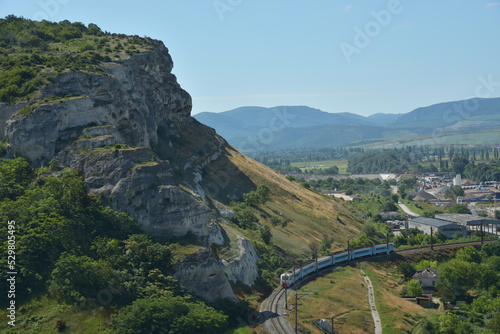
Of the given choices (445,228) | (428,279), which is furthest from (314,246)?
(445,228)

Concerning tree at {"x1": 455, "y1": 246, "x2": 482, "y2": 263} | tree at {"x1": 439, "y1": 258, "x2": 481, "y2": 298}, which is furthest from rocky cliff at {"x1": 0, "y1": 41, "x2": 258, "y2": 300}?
tree at {"x1": 455, "y1": 246, "x2": 482, "y2": 263}

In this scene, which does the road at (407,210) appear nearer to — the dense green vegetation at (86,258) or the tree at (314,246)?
the tree at (314,246)

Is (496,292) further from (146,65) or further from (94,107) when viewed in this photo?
(146,65)

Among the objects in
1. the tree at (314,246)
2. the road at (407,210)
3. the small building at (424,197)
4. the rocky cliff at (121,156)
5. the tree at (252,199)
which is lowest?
the road at (407,210)

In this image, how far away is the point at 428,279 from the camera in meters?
74.8

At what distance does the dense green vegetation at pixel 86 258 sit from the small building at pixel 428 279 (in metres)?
37.7

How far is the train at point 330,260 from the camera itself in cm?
6456

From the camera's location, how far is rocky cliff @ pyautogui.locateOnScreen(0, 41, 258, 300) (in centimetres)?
5622

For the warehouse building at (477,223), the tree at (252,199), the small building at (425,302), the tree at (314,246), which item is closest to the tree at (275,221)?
the tree at (252,199)

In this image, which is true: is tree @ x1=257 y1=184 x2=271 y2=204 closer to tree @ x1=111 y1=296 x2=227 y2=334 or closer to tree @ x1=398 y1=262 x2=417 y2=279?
tree @ x1=398 y1=262 x2=417 y2=279

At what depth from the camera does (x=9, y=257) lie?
45875 millimetres

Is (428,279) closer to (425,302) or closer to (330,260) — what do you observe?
(425,302)

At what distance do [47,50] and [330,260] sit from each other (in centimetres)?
6335

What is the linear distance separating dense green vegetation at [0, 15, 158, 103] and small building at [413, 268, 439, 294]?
196ft
